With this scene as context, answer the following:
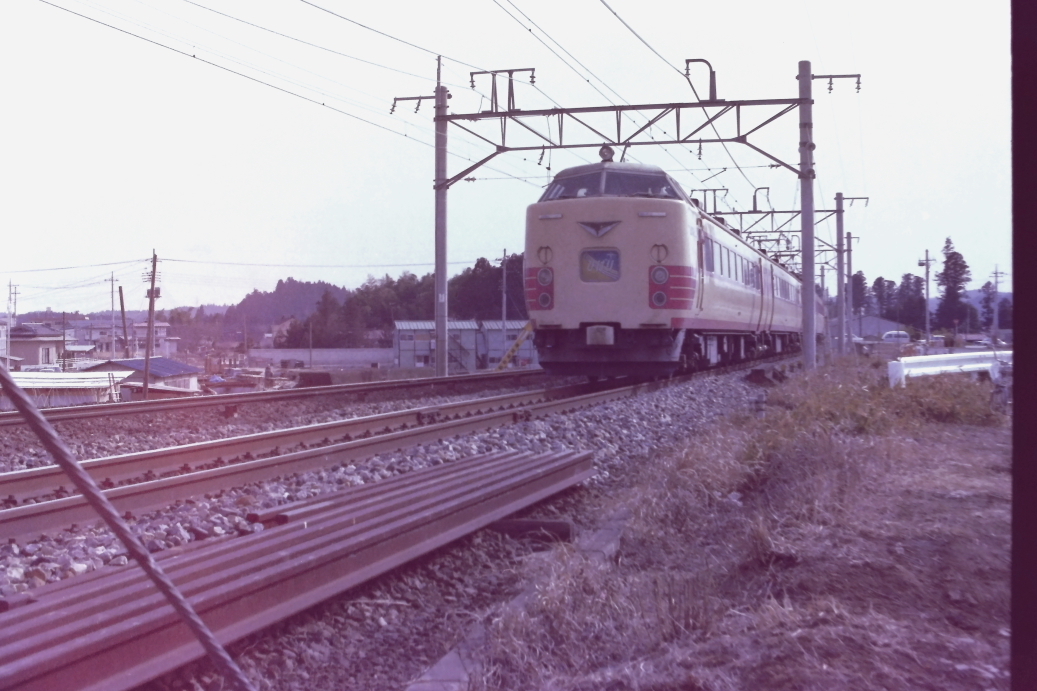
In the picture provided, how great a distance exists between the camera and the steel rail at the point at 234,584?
3.00 metres

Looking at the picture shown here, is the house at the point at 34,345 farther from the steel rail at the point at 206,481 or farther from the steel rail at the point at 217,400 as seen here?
the steel rail at the point at 206,481

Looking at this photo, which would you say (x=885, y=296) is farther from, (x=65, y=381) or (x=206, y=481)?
(x=206, y=481)

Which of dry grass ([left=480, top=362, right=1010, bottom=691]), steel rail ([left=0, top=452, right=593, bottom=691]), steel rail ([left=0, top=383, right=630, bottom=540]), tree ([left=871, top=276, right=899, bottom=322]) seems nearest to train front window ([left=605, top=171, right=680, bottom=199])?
steel rail ([left=0, top=383, right=630, bottom=540])

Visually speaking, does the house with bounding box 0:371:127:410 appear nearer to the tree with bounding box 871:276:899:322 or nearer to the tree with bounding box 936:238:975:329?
the tree with bounding box 936:238:975:329

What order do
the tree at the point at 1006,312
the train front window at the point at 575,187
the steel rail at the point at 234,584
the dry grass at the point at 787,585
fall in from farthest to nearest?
the train front window at the point at 575,187 → the dry grass at the point at 787,585 → the steel rail at the point at 234,584 → the tree at the point at 1006,312

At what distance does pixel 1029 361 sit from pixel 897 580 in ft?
8.37

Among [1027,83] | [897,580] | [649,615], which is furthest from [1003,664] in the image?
[1027,83]

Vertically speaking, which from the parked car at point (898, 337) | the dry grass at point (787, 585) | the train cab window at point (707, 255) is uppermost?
the train cab window at point (707, 255)

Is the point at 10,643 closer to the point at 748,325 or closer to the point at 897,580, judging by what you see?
the point at 897,580

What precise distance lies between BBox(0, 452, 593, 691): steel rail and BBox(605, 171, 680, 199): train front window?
1043 cm

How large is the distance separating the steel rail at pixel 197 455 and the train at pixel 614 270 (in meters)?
4.40

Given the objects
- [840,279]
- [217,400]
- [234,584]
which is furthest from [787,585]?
[840,279]

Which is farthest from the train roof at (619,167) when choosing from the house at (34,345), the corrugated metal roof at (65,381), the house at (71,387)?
the house at (34,345)

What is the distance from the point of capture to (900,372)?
1473cm
